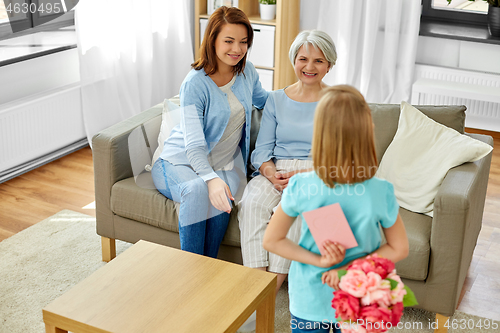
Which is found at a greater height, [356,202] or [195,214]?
[356,202]

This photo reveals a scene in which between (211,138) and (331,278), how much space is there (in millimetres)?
1076

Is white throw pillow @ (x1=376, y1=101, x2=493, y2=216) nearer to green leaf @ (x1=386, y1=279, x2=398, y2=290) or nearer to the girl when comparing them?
the girl

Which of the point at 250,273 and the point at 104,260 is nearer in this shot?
the point at 250,273

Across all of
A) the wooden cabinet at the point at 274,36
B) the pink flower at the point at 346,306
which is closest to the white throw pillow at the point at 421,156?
the pink flower at the point at 346,306

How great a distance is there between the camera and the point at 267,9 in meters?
4.18

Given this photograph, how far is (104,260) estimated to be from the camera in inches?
99.0

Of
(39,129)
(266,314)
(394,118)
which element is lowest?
(266,314)

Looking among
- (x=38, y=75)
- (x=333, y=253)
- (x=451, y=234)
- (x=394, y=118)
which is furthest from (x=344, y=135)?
(x=38, y=75)

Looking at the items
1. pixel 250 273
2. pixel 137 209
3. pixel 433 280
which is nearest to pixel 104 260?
pixel 137 209

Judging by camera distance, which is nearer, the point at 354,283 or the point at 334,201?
the point at 354,283

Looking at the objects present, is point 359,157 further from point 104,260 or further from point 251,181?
point 104,260

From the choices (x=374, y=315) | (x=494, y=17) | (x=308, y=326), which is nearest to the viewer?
(x=374, y=315)

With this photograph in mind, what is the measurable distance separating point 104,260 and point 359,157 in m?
1.67

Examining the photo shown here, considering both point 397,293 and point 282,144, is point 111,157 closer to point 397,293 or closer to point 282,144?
point 282,144
